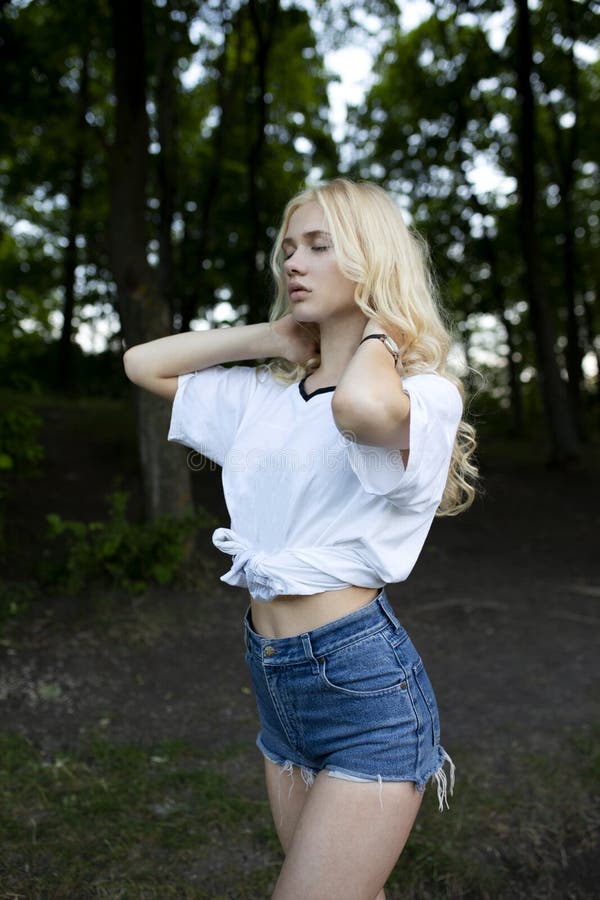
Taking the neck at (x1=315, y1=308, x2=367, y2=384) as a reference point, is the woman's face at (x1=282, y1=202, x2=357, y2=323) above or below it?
above

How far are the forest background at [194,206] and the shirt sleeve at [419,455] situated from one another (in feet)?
1.25

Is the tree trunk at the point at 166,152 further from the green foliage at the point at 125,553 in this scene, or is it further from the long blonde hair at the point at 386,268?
the long blonde hair at the point at 386,268

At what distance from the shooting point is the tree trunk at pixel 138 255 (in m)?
6.10

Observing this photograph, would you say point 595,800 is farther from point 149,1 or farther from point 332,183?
point 149,1

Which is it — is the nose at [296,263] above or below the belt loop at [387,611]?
above

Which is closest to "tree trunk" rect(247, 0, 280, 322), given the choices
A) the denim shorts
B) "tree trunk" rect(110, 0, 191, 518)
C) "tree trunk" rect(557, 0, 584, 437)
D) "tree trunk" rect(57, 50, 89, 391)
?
"tree trunk" rect(57, 50, 89, 391)

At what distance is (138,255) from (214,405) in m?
4.49

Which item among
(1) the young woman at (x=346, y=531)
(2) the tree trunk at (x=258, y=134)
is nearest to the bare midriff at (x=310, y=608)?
(1) the young woman at (x=346, y=531)

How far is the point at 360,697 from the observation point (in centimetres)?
170

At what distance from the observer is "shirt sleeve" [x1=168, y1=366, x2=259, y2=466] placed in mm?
2096

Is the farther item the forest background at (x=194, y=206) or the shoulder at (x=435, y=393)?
the forest background at (x=194, y=206)

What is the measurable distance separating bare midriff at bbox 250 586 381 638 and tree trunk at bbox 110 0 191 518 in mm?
4452

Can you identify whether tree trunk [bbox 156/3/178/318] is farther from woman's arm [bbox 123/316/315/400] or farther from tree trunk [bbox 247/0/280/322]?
woman's arm [bbox 123/316/315/400]

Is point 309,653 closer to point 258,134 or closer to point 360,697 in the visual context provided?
point 360,697
